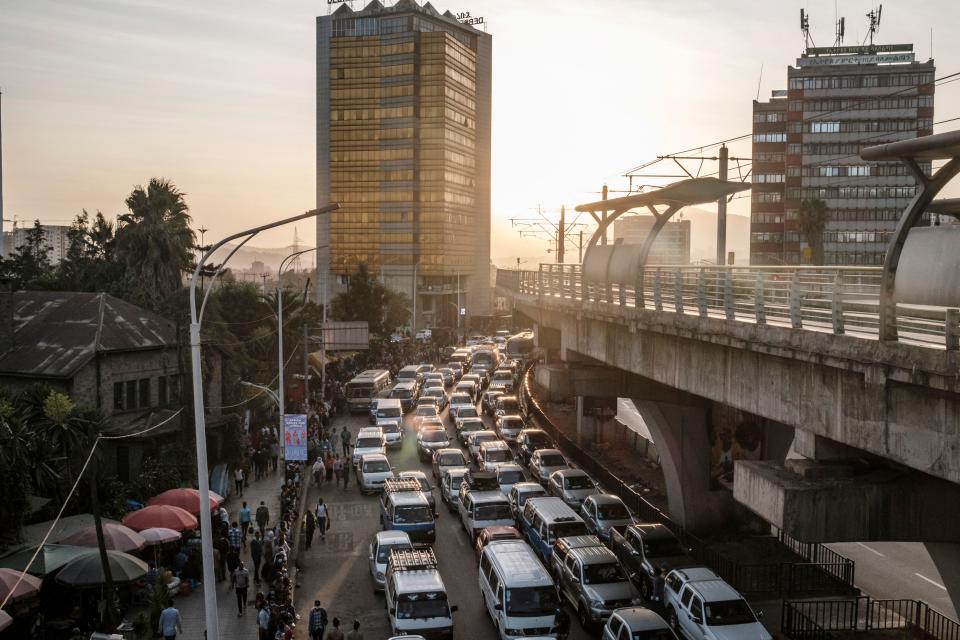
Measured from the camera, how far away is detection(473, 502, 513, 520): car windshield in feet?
81.5

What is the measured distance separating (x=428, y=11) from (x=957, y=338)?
141208 millimetres

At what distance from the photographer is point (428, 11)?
140 metres

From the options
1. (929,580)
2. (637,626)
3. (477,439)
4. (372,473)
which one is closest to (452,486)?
(372,473)

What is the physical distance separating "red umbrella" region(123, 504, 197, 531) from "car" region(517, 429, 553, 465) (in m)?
17.2

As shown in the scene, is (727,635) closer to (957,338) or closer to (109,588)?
(957,338)

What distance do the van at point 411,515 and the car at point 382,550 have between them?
2236 millimetres

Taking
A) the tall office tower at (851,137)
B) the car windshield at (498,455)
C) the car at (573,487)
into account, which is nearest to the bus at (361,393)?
the car windshield at (498,455)

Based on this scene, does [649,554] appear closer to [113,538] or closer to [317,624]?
[317,624]

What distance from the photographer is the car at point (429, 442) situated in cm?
3672

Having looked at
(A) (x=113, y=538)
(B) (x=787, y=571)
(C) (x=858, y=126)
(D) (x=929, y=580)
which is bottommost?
(D) (x=929, y=580)

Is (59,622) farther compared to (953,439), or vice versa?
(59,622)

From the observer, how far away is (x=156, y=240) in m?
40.7

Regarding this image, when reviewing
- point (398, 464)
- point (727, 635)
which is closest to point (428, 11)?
point (398, 464)

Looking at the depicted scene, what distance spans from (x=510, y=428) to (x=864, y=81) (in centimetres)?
6929
